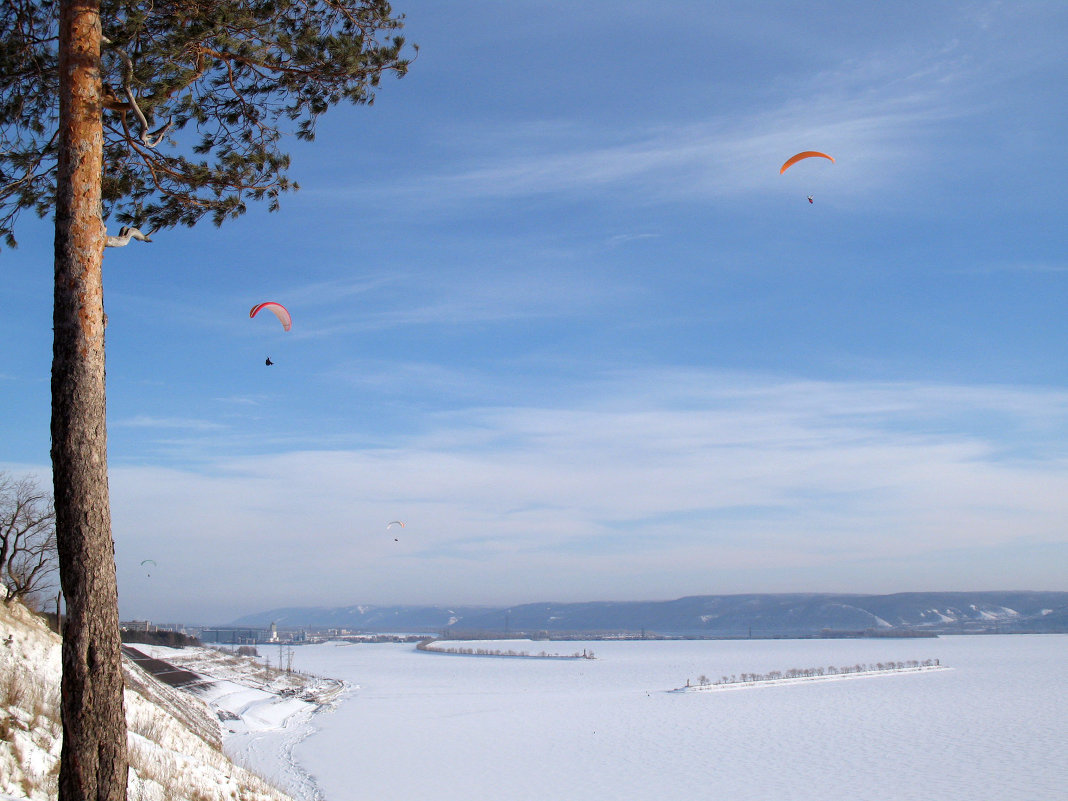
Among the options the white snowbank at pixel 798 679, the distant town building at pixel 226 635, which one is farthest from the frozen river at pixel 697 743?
the distant town building at pixel 226 635

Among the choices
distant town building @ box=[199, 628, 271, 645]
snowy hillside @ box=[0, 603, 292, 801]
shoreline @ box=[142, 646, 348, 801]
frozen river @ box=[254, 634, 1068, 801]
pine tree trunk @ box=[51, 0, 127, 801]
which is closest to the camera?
pine tree trunk @ box=[51, 0, 127, 801]

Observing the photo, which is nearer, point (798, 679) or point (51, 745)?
point (51, 745)

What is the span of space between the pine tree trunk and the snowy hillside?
4.30 feet

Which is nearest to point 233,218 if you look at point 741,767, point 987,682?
point 741,767

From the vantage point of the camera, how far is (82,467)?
5.99 m

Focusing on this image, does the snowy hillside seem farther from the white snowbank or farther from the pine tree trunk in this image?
the white snowbank

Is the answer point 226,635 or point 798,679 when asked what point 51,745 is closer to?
point 798,679

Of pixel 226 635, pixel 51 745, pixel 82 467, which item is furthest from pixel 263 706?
pixel 226 635

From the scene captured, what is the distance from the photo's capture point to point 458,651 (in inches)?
4747

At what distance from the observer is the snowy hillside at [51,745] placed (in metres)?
6.97

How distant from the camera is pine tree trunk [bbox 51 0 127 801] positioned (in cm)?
573

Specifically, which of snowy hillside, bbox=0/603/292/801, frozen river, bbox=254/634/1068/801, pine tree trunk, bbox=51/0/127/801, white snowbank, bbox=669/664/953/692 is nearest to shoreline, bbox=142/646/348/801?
frozen river, bbox=254/634/1068/801

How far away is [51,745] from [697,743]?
82.0 ft

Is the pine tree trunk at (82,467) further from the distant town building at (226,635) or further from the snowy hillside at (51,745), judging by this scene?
the distant town building at (226,635)
